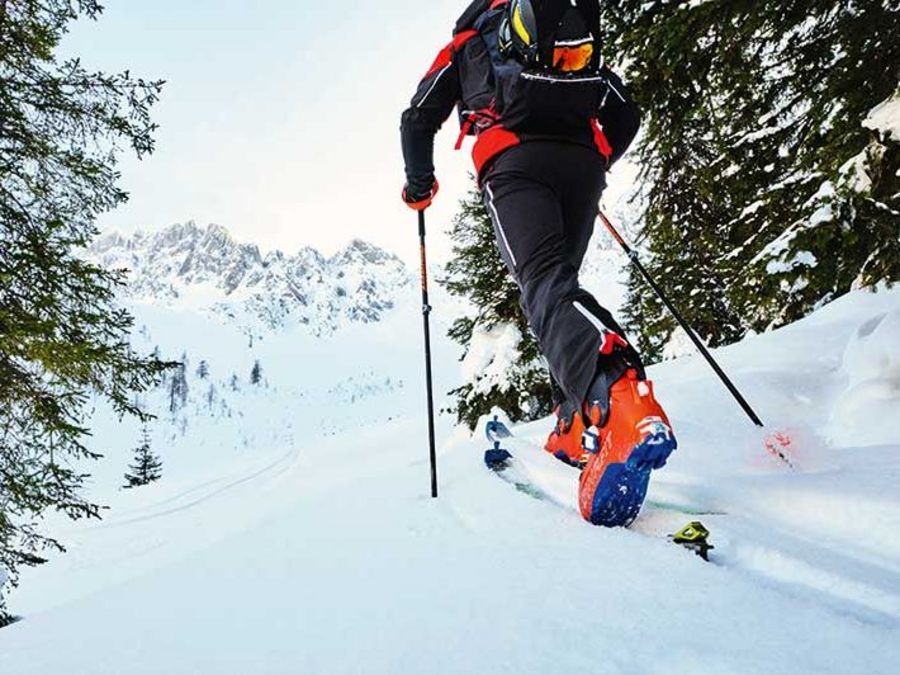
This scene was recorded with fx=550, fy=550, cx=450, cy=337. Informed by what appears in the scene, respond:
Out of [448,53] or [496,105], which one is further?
[448,53]

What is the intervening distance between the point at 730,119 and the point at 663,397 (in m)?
3.96

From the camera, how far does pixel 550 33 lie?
7.05 ft

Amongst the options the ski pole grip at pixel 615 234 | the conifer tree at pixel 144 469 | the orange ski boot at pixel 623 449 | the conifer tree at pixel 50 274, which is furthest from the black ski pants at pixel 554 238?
the conifer tree at pixel 144 469

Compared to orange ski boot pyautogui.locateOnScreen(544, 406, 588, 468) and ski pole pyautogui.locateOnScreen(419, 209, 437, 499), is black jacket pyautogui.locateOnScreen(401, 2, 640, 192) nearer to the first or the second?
ski pole pyautogui.locateOnScreen(419, 209, 437, 499)

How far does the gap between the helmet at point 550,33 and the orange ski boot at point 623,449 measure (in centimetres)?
134

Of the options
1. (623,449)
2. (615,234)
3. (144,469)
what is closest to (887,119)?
(615,234)

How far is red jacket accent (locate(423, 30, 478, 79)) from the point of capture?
2554mm

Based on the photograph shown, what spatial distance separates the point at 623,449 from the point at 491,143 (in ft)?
4.62

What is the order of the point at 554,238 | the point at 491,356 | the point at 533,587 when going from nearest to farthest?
the point at 533,587 < the point at 554,238 < the point at 491,356

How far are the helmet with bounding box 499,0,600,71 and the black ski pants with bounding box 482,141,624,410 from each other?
329 mm

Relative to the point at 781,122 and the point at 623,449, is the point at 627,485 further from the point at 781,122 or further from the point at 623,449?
the point at 781,122

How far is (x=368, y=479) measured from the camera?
340 centimetres

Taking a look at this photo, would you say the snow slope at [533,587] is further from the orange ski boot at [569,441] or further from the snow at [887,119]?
the snow at [887,119]

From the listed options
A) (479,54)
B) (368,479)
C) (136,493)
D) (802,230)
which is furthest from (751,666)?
(136,493)
